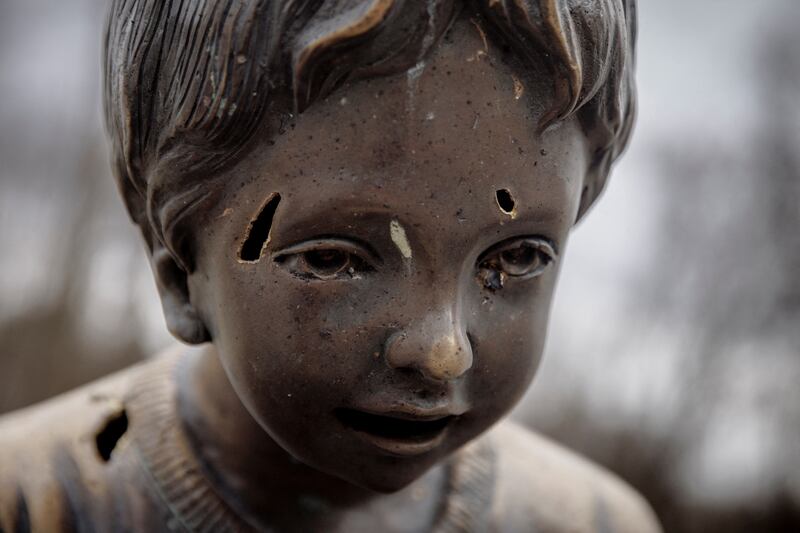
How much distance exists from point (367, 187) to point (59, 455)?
0.67 meters

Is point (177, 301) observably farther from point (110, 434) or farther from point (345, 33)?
point (345, 33)

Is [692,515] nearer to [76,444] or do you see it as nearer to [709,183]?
[709,183]

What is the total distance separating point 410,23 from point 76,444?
2.56ft

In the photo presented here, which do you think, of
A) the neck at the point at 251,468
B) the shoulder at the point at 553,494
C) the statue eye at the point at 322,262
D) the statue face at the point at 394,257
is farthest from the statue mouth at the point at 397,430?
the shoulder at the point at 553,494

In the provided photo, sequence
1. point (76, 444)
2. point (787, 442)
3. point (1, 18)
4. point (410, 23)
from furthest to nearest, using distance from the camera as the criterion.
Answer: point (1, 18) → point (787, 442) → point (76, 444) → point (410, 23)

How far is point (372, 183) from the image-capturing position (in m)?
0.81

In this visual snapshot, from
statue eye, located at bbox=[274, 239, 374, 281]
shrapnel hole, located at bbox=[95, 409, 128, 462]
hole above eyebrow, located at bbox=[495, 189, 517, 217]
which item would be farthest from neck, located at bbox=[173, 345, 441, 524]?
hole above eyebrow, located at bbox=[495, 189, 517, 217]

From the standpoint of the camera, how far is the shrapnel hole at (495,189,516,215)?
2.75 feet

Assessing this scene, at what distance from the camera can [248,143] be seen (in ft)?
2.75

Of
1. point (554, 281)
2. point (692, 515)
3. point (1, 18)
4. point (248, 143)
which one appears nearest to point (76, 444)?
point (248, 143)

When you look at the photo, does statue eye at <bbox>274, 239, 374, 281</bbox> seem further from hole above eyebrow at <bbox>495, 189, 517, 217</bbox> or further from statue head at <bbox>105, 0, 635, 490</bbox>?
hole above eyebrow at <bbox>495, 189, 517, 217</bbox>

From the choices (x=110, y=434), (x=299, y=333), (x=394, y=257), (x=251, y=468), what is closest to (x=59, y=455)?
(x=110, y=434)

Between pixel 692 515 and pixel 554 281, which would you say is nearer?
pixel 554 281

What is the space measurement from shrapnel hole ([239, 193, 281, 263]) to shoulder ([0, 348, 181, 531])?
479 mm
